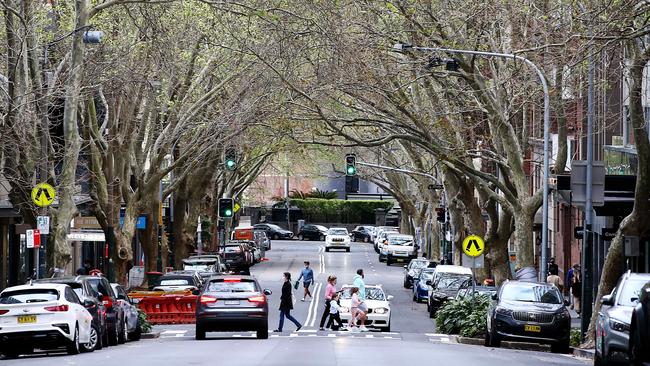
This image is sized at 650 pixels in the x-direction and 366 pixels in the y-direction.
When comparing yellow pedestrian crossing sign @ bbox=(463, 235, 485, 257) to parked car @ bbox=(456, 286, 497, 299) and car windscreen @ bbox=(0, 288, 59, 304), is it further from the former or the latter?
car windscreen @ bbox=(0, 288, 59, 304)

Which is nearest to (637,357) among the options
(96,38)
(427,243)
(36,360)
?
(36,360)

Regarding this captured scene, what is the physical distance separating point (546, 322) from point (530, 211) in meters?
6.83

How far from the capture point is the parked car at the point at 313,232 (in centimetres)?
11562

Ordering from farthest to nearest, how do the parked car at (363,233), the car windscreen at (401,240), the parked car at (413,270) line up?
the parked car at (363,233) < the car windscreen at (401,240) < the parked car at (413,270)

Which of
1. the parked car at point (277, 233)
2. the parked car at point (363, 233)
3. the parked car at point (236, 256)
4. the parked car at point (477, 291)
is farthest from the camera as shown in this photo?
the parked car at point (277, 233)

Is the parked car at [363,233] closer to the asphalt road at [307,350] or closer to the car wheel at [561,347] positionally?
the asphalt road at [307,350]

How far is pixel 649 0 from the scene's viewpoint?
65.6ft

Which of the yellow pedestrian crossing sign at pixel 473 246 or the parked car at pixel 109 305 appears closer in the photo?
the parked car at pixel 109 305

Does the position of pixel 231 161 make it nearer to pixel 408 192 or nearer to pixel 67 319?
pixel 67 319

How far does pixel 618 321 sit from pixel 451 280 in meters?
27.4

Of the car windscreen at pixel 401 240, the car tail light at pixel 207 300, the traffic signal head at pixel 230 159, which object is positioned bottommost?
the car tail light at pixel 207 300

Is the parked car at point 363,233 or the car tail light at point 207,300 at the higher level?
the parked car at point 363,233

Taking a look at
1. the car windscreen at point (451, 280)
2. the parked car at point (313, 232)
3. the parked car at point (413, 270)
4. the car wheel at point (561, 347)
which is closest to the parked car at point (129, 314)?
the car wheel at point (561, 347)

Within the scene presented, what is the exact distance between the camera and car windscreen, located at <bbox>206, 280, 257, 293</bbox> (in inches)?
1200
